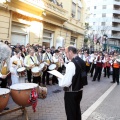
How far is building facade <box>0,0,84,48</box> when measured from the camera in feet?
44.6

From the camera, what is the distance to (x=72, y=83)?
451 cm

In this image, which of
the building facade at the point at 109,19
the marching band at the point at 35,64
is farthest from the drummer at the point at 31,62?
the building facade at the point at 109,19

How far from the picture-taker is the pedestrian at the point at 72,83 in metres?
4.45

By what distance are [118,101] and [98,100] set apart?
0.75 meters

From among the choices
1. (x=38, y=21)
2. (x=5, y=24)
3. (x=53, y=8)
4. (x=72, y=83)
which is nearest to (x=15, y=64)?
(x=72, y=83)

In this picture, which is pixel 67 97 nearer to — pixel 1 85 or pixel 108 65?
pixel 1 85

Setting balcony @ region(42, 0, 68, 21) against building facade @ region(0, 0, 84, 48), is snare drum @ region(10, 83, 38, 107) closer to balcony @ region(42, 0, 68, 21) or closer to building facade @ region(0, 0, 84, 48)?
building facade @ region(0, 0, 84, 48)

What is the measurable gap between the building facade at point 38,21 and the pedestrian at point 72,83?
9358 mm

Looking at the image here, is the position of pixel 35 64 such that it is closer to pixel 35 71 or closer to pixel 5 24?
pixel 35 71

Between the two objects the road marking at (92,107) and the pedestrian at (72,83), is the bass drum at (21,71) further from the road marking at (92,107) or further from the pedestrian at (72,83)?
the pedestrian at (72,83)

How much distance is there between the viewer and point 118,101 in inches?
320

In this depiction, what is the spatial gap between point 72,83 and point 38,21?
1272cm

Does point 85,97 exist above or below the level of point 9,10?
below

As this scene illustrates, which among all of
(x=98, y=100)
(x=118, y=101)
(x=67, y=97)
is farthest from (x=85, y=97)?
(x=67, y=97)
